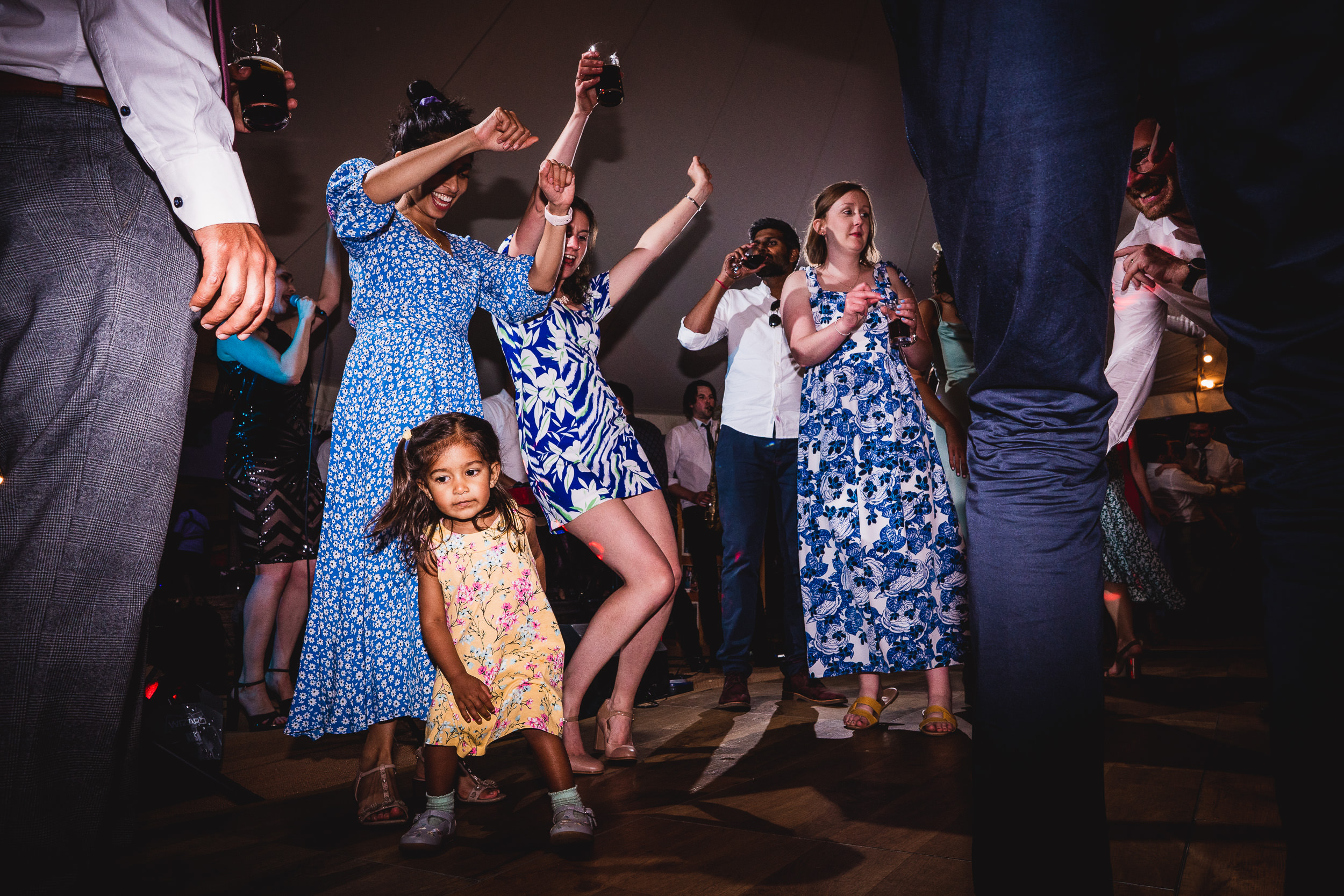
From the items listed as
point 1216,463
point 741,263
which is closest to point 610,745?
point 741,263

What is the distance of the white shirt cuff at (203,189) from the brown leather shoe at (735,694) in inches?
86.1

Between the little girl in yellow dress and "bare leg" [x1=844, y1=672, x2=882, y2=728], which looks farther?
"bare leg" [x1=844, y1=672, x2=882, y2=728]

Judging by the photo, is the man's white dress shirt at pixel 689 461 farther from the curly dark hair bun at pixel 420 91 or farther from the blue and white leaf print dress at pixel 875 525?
the curly dark hair bun at pixel 420 91

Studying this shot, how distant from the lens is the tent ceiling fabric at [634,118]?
179 inches

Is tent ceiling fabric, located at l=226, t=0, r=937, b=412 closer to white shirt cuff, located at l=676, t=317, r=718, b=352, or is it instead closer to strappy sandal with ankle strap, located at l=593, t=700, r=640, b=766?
white shirt cuff, located at l=676, t=317, r=718, b=352

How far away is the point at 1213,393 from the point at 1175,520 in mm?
6109

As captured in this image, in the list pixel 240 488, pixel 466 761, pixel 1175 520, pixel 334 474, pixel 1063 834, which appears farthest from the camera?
pixel 1175 520

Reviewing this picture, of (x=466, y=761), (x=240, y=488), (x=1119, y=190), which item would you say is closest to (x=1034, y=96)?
(x=1119, y=190)

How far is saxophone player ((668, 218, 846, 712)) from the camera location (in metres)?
2.86

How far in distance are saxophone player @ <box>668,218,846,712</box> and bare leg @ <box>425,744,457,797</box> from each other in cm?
147

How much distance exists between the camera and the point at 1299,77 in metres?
0.60

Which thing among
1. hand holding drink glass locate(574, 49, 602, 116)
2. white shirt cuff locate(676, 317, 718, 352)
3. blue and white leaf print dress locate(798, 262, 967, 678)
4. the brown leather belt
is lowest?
blue and white leaf print dress locate(798, 262, 967, 678)

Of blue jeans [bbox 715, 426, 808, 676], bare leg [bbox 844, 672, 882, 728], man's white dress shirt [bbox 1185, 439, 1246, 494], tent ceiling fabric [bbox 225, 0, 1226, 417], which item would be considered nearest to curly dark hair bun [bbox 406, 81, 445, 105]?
blue jeans [bbox 715, 426, 808, 676]

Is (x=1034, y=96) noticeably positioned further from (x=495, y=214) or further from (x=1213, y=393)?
(x=1213, y=393)
